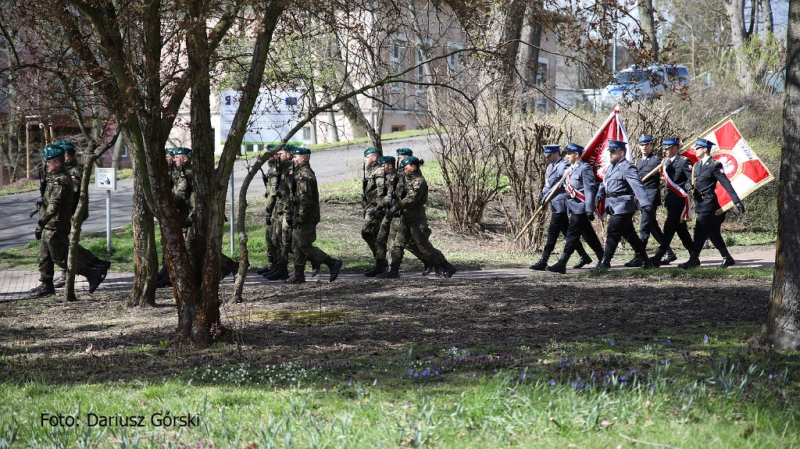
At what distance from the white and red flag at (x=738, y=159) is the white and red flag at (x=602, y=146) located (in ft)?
6.48

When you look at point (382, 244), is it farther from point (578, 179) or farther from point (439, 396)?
point (439, 396)

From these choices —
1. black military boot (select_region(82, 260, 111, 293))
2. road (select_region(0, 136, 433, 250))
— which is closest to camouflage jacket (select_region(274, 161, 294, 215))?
road (select_region(0, 136, 433, 250))

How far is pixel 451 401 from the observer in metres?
5.10

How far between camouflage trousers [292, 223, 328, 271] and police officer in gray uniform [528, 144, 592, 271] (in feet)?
10.9

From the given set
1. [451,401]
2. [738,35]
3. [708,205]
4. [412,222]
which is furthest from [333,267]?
[738,35]

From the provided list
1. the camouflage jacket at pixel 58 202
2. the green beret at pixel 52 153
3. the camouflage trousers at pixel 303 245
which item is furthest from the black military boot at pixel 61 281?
the camouflage trousers at pixel 303 245

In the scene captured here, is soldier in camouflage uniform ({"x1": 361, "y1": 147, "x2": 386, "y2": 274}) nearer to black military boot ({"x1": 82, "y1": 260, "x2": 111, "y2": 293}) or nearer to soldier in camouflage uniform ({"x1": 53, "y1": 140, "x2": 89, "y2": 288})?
black military boot ({"x1": 82, "y1": 260, "x2": 111, "y2": 293})

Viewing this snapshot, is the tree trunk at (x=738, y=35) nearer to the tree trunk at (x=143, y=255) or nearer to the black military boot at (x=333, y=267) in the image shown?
the black military boot at (x=333, y=267)

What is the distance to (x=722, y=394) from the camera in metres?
4.95

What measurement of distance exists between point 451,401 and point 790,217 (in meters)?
2.98

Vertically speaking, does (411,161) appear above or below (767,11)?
below

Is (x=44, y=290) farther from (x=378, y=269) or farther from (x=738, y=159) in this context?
(x=738, y=159)

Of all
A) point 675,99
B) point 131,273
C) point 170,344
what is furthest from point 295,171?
point 675,99

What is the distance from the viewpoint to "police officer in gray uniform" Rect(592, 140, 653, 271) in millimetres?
12961
